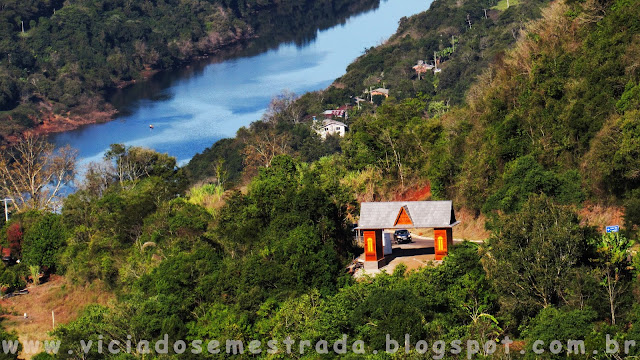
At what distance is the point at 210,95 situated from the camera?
91.4 meters

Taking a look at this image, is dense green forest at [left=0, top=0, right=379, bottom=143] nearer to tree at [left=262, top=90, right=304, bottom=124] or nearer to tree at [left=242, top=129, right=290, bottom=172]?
tree at [left=262, top=90, right=304, bottom=124]

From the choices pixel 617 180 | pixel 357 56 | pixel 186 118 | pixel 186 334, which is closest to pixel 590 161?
pixel 617 180

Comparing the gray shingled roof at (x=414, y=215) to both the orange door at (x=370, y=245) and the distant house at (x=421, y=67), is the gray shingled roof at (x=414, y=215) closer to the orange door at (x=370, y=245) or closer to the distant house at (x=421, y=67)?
the orange door at (x=370, y=245)

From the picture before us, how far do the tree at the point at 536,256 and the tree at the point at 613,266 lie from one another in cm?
58

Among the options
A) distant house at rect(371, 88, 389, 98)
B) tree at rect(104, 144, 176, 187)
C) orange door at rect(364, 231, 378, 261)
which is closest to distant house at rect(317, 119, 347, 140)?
distant house at rect(371, 88, 389, 98)

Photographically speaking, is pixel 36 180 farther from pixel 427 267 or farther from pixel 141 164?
pixel 427 267

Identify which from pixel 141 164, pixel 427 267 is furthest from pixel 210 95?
pixel 427 267

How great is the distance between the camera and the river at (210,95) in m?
79.8

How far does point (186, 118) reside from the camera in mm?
84688

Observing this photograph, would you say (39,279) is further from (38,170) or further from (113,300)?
(38,170)

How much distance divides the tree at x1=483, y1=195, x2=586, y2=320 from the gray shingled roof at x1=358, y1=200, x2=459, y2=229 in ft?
12.1

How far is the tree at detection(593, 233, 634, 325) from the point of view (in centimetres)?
2420

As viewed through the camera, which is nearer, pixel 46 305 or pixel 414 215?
pixel 414 215

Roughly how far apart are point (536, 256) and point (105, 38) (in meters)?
94.9
